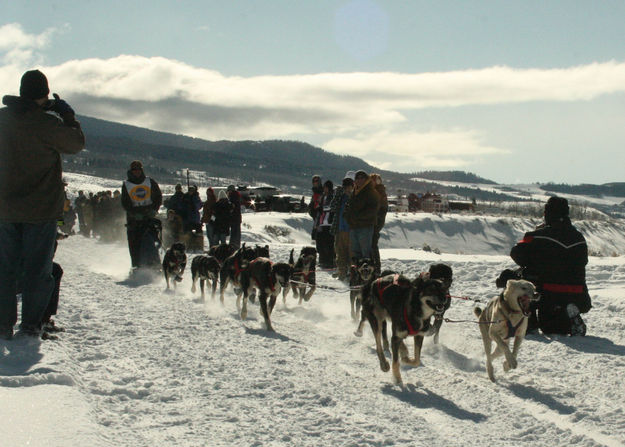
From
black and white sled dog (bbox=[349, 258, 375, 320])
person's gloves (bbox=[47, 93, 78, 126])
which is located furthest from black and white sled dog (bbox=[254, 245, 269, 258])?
person's gloves (bbox=[47, 93, 78, 126])

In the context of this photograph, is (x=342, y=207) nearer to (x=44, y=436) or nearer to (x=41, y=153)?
(x=41, y=153)

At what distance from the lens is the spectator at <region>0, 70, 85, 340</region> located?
15.3 ft

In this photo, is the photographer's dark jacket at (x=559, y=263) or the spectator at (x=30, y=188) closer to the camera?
the spectator at (x=30, y=188)

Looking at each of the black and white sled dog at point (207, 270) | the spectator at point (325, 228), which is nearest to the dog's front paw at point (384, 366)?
the black and white sled dog at point (207, 270)

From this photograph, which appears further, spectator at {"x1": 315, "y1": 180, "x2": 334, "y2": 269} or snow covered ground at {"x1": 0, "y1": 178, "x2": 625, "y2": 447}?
spectator at {"x1": 315, "y1": 180, "x2": 334, "y2": 269}

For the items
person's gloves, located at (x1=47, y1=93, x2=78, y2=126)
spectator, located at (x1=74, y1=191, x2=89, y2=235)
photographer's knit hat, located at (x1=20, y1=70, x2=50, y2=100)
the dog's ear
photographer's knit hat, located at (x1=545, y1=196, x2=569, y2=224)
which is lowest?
spectator, located at (x1=74, y1=191, x2=89, y2=235)

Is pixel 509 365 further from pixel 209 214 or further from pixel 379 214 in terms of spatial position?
pixel 209 214

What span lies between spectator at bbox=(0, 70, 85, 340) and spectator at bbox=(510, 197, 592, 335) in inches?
195

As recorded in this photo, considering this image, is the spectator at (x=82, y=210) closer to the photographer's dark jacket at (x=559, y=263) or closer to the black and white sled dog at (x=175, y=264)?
the black and white sled dog at (x=175, y=264)

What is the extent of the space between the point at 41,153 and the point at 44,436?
2.50 m

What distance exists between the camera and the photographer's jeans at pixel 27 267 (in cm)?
469

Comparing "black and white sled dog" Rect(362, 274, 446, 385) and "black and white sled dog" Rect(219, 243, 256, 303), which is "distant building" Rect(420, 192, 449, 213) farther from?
"black and white sled dog" Rect(362, 274, 446, 385)

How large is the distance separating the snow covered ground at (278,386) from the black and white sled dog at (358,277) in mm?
265

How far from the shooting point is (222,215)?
13.9m
